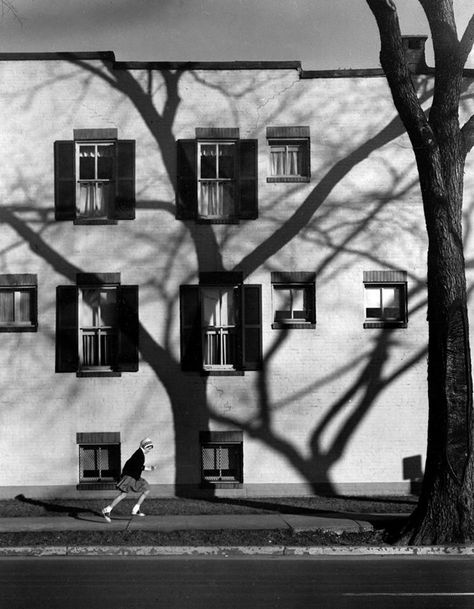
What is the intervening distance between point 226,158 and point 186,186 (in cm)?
114

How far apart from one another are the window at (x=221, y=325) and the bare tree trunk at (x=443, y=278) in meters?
6.05

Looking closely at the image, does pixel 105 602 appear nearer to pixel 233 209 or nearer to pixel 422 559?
pixel 422 559

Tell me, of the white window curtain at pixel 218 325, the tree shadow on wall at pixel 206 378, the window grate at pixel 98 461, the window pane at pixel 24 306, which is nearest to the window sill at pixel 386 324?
the tree shadow on wall at pixel 206 378

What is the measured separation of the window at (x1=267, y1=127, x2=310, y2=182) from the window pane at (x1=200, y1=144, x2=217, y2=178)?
1.24 m

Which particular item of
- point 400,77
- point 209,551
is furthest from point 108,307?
point 400,77

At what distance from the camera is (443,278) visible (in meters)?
13.8

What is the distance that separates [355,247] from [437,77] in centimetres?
620

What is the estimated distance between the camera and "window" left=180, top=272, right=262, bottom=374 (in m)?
19.3

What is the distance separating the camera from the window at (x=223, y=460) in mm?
19281

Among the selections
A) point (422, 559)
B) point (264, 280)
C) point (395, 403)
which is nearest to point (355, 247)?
point (264, 280)

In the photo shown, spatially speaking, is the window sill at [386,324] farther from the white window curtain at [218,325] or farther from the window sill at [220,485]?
the window sill at [220,485]

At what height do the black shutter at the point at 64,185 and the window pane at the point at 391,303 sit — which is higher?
the black shutter at the point at 64,185

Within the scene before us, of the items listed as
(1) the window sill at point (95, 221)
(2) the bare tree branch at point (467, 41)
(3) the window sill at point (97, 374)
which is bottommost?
(3) the window sill at point (97, 374)

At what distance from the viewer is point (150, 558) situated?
1319 centimetres
